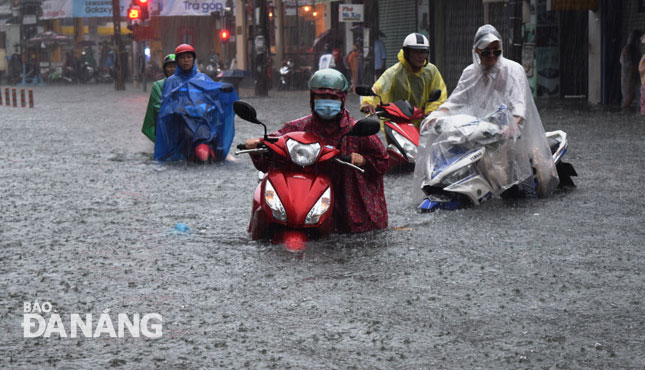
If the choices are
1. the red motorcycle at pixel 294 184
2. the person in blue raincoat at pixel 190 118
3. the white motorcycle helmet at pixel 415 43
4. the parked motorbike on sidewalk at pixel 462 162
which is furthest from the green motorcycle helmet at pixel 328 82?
the person in blue raincoat at pixel 190 118

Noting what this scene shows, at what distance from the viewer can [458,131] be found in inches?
332

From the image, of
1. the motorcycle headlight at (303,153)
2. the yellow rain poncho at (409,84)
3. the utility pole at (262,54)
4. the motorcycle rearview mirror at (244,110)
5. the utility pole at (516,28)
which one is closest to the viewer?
the motorcycle rearview mirror at (244,110)

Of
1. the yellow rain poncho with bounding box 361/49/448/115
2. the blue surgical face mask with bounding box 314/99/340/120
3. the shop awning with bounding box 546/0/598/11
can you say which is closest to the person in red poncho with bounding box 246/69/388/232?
the blue surgical face mask with bounding box 314/99/340/120

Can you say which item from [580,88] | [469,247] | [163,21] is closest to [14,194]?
[469,247]

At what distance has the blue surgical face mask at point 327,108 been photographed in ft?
23.0

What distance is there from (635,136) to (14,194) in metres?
8.32

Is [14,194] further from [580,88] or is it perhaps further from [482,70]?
Result: [580,88]

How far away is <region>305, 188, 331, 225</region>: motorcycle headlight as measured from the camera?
262 inches

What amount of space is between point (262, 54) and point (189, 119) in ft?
63.7

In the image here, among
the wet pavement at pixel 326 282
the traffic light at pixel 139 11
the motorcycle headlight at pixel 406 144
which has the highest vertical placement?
the traffic light at pixel 139 11

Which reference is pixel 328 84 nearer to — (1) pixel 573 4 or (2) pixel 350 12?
(1) pixel 573 4

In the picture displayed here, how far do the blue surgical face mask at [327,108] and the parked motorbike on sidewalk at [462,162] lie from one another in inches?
60.6

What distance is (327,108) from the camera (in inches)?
276

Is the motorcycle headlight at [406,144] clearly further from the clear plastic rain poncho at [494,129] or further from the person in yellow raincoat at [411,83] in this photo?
the clear plastic rain poncho at [494,129]
